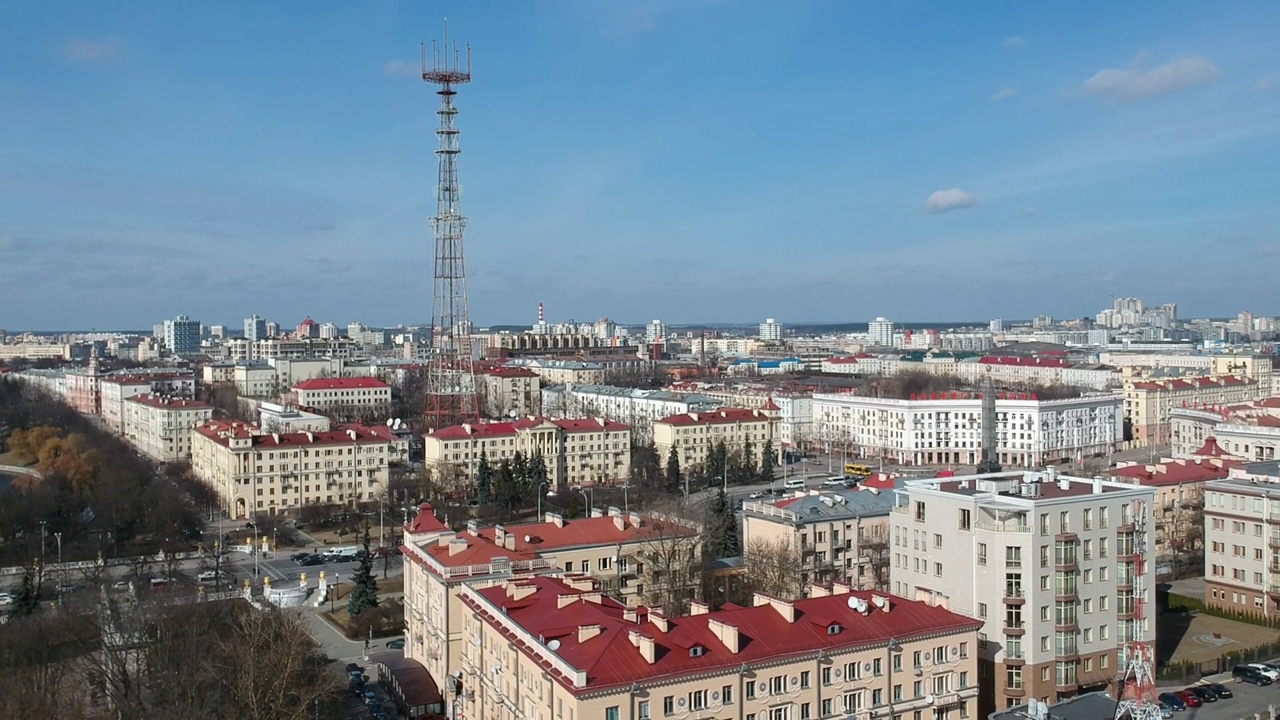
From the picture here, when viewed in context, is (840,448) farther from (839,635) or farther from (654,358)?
(654,358)

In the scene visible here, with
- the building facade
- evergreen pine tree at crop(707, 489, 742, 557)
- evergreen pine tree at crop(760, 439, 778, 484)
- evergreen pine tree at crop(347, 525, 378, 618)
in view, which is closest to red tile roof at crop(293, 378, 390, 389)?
the building facade

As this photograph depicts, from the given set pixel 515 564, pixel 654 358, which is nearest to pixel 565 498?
pixel 515 564

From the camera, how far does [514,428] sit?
48.7 m

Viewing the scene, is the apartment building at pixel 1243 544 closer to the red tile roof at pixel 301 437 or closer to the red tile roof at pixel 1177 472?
the red tile roof at pixel 1177 472

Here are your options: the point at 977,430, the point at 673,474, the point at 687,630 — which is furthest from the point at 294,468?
the point at 977,430

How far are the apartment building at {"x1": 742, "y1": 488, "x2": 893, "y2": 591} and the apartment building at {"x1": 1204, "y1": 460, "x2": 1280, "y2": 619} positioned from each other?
8268 mm

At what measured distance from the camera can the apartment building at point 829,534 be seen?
84.9ft

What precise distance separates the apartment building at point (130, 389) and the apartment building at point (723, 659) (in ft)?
200

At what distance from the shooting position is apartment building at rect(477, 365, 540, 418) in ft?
249

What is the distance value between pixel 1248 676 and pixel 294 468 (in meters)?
34.9

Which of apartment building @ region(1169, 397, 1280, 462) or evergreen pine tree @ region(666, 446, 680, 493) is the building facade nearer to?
evergreen pine tree @ region(666, 446, 680, 493)

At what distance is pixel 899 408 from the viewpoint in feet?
197

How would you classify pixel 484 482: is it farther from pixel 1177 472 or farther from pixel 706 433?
pixel 1177 472

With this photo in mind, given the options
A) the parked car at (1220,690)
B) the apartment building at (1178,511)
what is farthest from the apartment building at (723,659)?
the apartment building at (1178,511)
